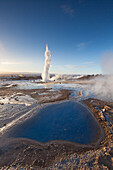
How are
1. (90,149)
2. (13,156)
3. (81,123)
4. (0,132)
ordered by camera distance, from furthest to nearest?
(81,123) < (0,132) < (90,149) < (13,156)

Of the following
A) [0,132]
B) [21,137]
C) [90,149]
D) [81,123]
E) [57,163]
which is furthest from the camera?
[81,123]

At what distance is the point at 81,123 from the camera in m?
7.64

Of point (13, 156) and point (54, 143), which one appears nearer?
point (13, 156)

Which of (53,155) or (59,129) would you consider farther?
(59,129)

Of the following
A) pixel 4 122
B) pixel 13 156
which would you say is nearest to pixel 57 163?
pixel 13 156

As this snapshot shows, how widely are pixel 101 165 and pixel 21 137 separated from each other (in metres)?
5.37

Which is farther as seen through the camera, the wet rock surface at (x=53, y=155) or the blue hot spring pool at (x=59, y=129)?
the blue hot spring pool at (x=59, y=129)

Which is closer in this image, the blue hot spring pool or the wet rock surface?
the wet rock surface

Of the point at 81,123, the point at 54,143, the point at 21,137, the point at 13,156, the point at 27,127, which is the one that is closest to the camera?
the point at 13,156

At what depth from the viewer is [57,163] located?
4.02 meters

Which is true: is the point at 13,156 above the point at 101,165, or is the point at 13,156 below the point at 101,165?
below

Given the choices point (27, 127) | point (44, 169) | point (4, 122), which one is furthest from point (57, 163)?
point (4, 122)

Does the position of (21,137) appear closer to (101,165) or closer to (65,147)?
(65,147)

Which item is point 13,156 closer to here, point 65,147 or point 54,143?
point 54,143
